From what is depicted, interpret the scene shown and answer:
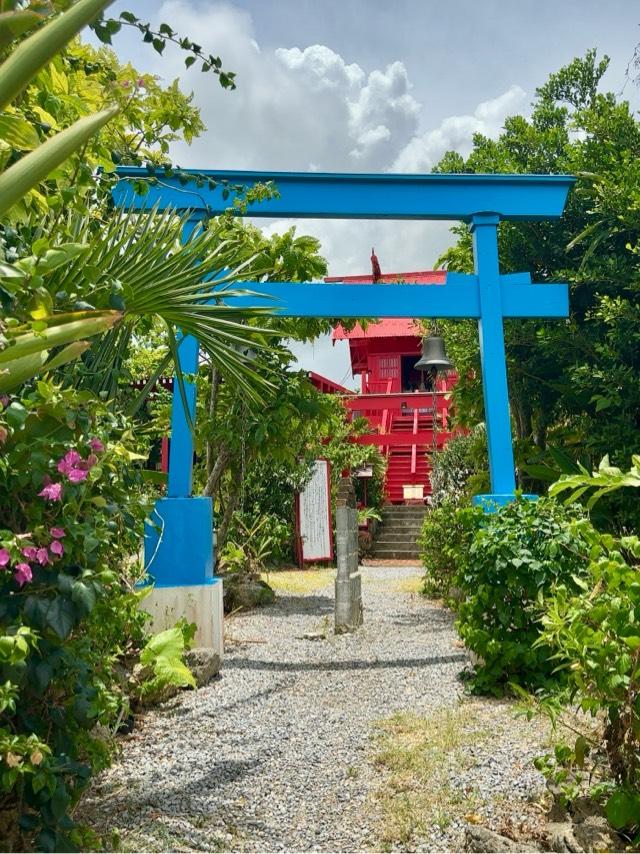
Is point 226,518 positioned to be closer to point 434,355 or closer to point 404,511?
point 434,355

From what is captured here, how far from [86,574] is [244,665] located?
3945 millimetres

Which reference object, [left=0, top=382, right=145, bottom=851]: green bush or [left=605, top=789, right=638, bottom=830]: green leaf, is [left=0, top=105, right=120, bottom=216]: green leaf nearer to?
[left=0, top=382, right=145, bottom=851]: green bush

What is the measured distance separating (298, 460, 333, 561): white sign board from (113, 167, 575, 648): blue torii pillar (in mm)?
7519

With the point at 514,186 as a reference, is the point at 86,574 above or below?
below

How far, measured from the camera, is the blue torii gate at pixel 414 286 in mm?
5730

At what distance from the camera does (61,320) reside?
2.05m

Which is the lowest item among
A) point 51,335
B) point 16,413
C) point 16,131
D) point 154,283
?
point 16,413

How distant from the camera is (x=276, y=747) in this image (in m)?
3.93

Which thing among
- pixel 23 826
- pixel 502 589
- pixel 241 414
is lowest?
pixel 23 826

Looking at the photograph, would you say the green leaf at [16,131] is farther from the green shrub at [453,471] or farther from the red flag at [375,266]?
the red flag at [375,266]

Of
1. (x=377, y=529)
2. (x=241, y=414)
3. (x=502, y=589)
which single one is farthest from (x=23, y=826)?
(x=377, y=529)

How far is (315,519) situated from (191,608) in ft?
26.6

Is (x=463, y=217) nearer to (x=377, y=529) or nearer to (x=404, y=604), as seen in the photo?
(x=404, y=604)

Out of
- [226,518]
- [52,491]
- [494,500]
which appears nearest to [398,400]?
[226,518]
